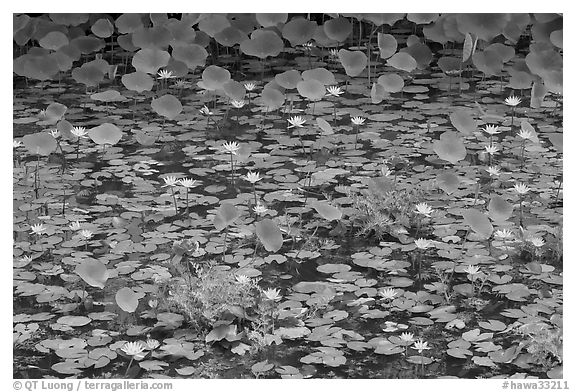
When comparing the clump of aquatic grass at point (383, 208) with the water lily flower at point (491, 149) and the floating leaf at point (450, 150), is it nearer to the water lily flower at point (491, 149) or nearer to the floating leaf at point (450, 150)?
the floating leaf at point (450, 150)

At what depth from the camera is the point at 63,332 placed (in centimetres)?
257

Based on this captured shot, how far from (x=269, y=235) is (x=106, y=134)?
43.6 inches

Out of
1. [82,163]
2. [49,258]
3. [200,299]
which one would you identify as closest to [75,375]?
[200,299]

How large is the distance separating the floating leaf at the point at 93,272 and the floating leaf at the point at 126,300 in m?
0.09

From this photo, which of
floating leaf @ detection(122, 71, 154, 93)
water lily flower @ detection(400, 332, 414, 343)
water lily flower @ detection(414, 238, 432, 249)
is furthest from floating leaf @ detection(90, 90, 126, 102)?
water lily flower @ detection(400, 332, 414, 343)

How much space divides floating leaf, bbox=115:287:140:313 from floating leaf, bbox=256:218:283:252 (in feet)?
1.50

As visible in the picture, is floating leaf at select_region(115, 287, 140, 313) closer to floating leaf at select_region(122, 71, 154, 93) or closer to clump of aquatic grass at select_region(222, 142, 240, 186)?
clump of aquatic grass at select_region(222, 142, 240, 186)

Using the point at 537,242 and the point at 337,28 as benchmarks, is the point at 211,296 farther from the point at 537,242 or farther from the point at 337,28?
the point at 337,28

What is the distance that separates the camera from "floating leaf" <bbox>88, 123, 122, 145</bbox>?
3.66 meters

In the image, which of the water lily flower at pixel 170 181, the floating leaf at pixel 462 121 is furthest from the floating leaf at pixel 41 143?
the floating leaf at pixel 462 121

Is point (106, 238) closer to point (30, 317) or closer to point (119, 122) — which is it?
point (30, 317)

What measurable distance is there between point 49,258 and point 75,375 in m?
0.64

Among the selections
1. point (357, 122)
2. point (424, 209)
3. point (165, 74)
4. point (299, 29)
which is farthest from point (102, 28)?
point (424, 209)

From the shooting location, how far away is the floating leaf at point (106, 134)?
144 inches
